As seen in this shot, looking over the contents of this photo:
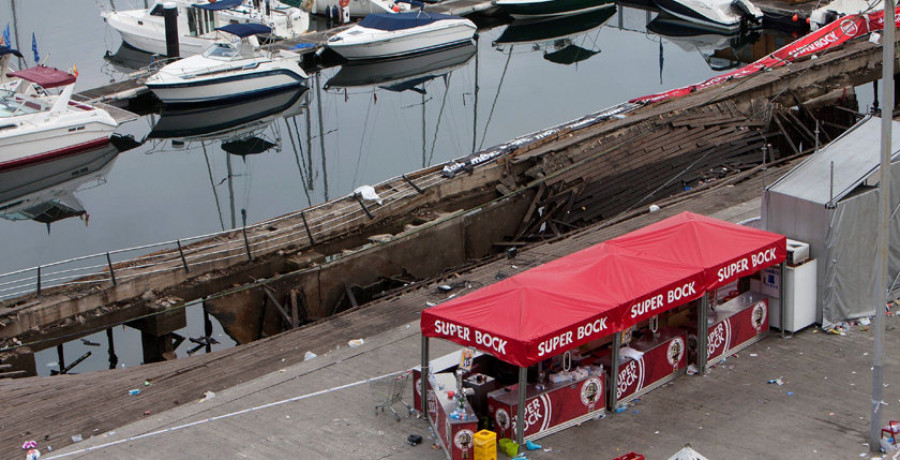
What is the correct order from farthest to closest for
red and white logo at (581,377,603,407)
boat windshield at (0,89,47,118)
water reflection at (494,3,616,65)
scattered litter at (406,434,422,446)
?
1. water reflection at (494,3,616,65)
2. boat windshield at (0,89,47,118)
3. red and white logo at (581,377,603,407)
4. scattered litter at (406,434,422,446)

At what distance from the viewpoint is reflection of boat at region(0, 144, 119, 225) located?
1585 inches

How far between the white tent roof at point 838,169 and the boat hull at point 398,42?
3742cm

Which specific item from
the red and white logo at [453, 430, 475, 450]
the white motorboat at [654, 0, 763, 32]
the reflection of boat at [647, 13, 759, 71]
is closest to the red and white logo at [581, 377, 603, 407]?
the red and white logo at [453, 430, 475, 450]

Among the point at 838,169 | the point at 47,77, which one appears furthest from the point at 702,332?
the point at 47,77

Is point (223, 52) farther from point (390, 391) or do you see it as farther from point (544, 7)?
point (390, 391)

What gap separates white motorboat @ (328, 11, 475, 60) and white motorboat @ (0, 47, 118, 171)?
567 inches

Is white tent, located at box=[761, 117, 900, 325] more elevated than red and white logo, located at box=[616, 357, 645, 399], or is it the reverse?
white tent, located at box=[761, 117, 900, 325]

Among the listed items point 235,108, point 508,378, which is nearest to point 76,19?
point 235,108

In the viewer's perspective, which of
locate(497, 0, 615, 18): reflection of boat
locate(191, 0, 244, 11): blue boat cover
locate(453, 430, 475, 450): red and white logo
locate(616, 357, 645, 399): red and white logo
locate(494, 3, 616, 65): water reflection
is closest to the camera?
locate(453, 430, 475, 450): red and white logo

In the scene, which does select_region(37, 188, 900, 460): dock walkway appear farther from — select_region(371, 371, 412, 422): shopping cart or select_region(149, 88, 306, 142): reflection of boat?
select_region(149, 88, 306, 142): reflection of boat

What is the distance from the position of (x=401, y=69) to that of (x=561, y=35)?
12120 millimetres

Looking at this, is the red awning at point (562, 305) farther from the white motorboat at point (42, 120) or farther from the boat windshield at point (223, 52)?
the boat windshield at point (223, 52)

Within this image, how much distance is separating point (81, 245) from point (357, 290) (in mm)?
14867

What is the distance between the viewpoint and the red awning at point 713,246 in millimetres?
17859
